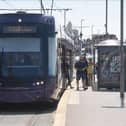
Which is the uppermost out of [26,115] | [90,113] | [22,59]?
[22,59]

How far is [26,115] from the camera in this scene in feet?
59.8

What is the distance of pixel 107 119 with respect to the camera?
14.8 meters

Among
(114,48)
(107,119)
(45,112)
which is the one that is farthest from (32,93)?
(114,48)

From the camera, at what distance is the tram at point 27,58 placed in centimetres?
1883

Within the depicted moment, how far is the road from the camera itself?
52.5 feet

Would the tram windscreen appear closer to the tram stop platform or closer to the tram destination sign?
the tram destination sign

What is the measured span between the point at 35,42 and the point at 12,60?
925 mm

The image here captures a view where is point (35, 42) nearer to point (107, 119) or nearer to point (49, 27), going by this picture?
point (49, 27)

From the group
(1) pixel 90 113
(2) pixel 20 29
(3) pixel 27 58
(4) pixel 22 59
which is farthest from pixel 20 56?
(1) pixel 90 113

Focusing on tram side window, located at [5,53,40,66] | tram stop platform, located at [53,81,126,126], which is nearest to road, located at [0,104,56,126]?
tram stop platform, located at [53,81,126,126]

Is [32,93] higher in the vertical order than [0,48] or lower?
lower

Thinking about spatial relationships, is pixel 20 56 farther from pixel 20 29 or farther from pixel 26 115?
pixel 26 115

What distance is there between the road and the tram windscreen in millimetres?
1278

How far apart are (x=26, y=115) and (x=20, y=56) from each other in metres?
2.08
